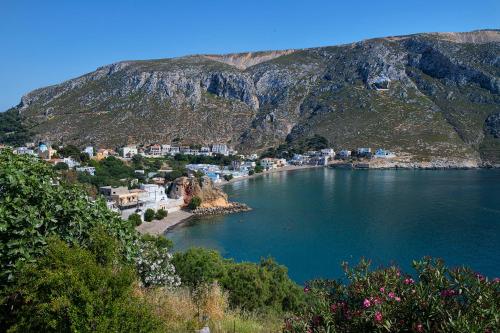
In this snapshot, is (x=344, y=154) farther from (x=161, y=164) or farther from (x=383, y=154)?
(x=161, y=164)

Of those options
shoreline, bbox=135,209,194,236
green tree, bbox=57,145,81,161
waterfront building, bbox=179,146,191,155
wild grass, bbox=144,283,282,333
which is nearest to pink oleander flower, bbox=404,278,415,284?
wild grass, bbox=144,283,282,333

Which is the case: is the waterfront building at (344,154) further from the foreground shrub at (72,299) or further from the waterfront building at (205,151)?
the foreground shrub at (72,299)

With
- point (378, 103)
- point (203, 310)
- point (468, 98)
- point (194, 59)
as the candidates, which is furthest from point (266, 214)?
point (194, 59)

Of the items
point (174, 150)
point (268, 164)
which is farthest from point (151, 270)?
point (174, 150)

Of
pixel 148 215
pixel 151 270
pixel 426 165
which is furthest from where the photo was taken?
pixel 426 165

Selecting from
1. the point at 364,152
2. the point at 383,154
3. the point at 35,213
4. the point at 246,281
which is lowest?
the point at 246,281
